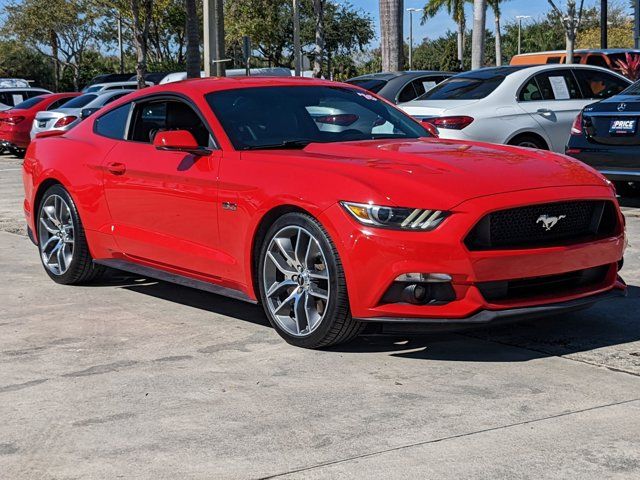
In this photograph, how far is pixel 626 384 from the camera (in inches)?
191

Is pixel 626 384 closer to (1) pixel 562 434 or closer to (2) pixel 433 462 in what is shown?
(1) pixel 562 434

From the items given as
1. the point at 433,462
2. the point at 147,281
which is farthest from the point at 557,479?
the point at 147,281

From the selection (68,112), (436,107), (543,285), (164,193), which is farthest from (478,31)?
(543,285)

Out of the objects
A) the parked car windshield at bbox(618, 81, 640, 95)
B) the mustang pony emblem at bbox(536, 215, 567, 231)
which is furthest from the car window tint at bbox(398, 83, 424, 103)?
the mustang pony emblem at bbox(536, 215, 567, 231)

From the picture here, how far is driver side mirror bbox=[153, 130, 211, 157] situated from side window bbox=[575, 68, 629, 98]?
25.9 ft

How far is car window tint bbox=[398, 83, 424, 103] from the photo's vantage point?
15.4 metres

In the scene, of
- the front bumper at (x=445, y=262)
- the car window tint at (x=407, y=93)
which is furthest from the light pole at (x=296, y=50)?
the front bumper at (x=445, y=262)

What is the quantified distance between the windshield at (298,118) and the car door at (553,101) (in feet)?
19.2

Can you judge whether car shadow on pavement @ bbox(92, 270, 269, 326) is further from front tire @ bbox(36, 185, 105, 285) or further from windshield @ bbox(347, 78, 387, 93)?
windshield @ bbox(347, 78, 387, 93)

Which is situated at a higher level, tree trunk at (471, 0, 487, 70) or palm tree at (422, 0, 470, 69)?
palm tree at (422, 0, 470, 69)

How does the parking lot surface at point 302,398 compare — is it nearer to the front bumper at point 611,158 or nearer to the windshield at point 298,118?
the windshield at point 298,118

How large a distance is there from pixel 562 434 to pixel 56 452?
196cm

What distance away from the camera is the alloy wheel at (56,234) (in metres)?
7.47

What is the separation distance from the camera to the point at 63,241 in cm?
752
